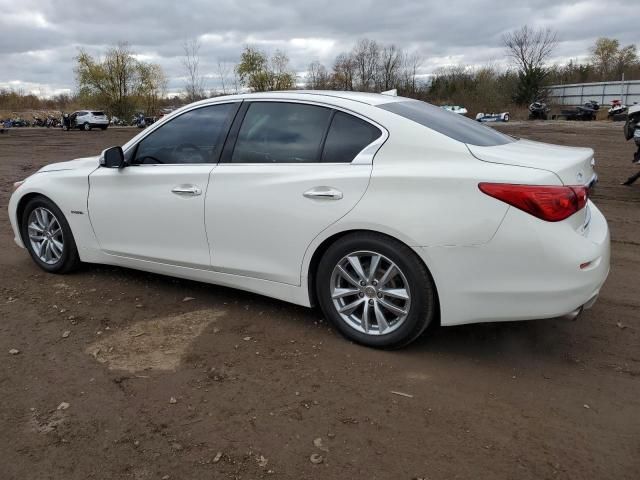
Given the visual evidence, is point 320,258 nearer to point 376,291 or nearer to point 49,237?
point 376,291

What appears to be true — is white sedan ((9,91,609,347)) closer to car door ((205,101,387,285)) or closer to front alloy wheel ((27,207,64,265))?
car door ((205,101,387,285))

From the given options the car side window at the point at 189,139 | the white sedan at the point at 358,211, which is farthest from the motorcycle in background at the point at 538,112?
the car side window at the point at 189,139

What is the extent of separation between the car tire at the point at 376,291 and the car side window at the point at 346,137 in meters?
0.53

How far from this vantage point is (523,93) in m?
53.8

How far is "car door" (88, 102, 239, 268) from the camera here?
13.0ft

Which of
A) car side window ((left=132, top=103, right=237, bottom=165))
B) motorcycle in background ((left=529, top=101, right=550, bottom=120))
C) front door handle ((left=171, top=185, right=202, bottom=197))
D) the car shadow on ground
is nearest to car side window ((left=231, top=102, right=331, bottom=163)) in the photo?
car side window ((left=132, top=103, right=237, bottom=165))

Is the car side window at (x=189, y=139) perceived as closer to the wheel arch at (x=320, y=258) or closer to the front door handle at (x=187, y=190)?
the front door handle at (x=187, y=190)

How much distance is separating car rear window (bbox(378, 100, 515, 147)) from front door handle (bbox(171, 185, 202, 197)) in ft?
4.65

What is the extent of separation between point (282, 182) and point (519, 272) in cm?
156

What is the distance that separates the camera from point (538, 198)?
2.89m

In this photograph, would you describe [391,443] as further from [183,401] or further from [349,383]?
[183,401]

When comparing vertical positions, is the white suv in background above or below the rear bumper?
above

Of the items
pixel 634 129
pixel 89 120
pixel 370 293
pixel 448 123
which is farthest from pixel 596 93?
pixel 370 293

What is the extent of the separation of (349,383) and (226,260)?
4.41ft
